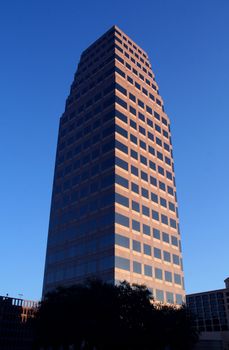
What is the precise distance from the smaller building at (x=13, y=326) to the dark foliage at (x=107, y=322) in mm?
79147

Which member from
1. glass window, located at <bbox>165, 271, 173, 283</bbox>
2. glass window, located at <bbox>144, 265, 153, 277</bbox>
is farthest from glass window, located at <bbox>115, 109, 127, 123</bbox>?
glass window, located at <bbox>165, 271, 173, 283</bbox>

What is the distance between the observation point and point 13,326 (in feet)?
427

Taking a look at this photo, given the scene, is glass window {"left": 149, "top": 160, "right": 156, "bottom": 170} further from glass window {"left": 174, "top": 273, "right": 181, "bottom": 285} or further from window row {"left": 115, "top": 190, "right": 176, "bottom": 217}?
glass window {"left": 174, "top": 273, "right": 181, "bottom": 285}

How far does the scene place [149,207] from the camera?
9212cm

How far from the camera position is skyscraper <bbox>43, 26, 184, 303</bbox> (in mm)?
82438

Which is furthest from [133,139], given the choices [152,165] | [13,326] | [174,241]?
[13,326]

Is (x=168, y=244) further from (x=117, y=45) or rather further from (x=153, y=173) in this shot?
(x=117, y=45)

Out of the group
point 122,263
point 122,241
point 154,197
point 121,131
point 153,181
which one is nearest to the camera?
point 122,263

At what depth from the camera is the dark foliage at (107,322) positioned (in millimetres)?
48312

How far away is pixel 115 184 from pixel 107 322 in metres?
40.5

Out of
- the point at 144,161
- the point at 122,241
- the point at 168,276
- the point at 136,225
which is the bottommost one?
the point at 168,276

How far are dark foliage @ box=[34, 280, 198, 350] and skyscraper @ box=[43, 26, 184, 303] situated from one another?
22.5 metres

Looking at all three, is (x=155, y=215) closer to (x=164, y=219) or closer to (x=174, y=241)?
(x=164, y=219)

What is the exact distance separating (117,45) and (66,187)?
48.0m
